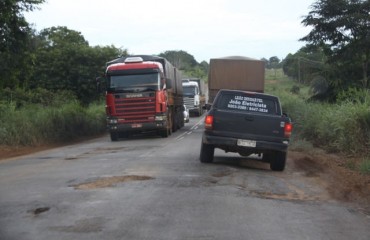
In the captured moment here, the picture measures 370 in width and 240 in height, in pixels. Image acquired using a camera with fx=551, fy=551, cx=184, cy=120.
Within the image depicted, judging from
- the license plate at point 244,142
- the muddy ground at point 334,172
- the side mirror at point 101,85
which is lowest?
the muddy ground at point 334,172

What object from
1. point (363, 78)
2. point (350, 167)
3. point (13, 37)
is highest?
point (13, 37)

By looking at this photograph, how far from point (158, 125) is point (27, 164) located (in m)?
9.39

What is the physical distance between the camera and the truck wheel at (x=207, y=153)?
1366 cm

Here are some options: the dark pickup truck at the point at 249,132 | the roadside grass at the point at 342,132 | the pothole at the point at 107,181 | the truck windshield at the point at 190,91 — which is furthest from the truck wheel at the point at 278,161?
Result: the truck windshield at the point at 190,91

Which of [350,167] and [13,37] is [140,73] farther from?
[350,167]

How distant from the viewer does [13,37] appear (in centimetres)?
2272

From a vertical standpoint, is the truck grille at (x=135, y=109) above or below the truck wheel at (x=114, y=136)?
above

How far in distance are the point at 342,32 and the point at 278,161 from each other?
1724 cm

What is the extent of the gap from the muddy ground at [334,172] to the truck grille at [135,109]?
478cm

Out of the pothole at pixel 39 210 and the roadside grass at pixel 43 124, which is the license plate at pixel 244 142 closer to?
the pothole at pixel 39 210

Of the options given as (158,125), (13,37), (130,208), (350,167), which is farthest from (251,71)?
(130,208)

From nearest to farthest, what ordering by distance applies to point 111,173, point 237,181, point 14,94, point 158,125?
point 237,181 → point 111,173 → point 158,125 → point 14,94

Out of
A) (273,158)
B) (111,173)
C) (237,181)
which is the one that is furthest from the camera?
(273,158)

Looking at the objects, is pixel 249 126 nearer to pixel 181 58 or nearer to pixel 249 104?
pixel 249 104
